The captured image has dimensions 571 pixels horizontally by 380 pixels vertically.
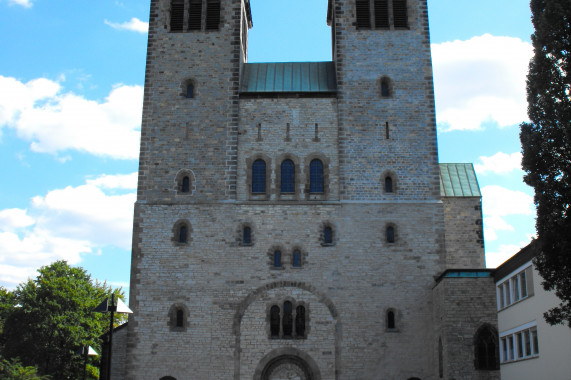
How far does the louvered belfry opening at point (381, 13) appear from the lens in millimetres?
31516

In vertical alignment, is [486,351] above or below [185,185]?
below

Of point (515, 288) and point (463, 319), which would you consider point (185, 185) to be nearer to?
point (463, 319)

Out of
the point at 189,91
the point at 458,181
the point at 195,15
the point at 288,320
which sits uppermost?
the point at 195,15

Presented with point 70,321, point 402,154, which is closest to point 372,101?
point 402,154

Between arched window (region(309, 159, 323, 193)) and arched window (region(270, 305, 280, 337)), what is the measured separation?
5.49 m

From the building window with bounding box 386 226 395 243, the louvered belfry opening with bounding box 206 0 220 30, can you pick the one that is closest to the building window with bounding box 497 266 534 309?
the building window with bounding box 386 226 395 243

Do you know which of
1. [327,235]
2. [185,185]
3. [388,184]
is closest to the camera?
[327,235]

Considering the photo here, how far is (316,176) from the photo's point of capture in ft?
96.1

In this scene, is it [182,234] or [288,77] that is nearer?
[182,234]

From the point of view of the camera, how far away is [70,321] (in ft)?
147

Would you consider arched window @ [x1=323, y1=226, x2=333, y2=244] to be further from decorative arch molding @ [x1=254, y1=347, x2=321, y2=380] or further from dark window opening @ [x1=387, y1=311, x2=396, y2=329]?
decorative arch molding @ [x1=254, y1=347, x2=321, y2=380]

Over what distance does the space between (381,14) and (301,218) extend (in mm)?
11064

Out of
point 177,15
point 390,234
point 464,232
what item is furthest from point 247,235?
point 177,15

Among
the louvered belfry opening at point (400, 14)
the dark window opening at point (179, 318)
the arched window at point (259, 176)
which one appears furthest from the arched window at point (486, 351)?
the louvered belfry opening at point (400, 14)
